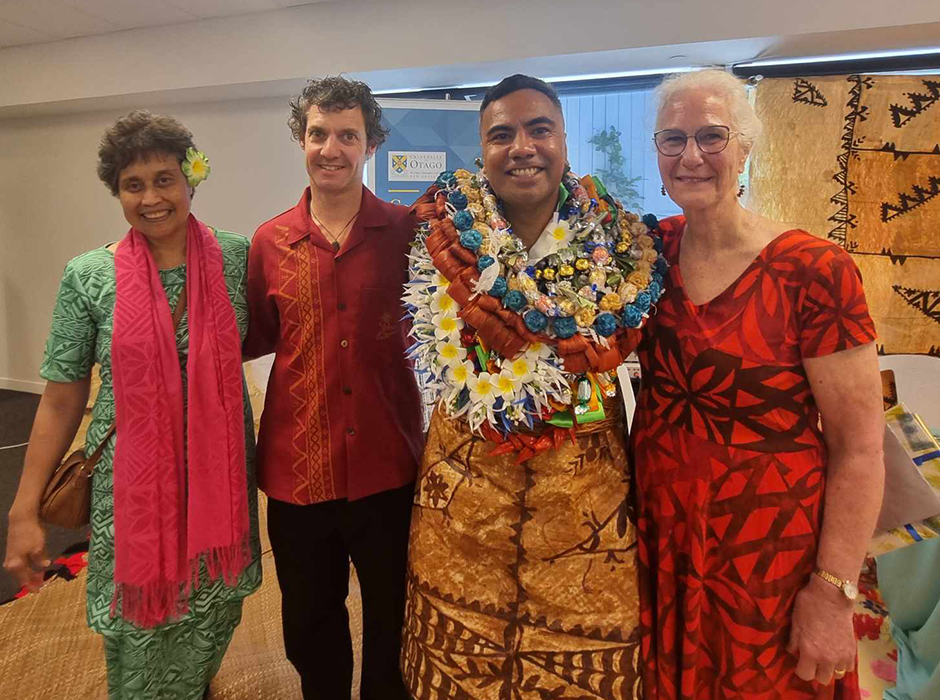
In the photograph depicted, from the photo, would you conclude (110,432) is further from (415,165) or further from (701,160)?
(415,165)

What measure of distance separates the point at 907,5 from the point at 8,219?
697cm

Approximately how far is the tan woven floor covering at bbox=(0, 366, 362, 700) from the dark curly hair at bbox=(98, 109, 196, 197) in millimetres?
1778

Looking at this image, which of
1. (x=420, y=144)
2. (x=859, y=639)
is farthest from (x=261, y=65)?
(x=859, y=639)

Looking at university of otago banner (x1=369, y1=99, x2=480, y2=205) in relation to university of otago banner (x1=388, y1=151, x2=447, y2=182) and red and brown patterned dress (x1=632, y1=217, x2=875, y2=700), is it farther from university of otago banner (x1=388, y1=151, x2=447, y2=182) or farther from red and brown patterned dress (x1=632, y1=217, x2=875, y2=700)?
red and brown patterned dress (x1=632, y1=217, x2=875, y2=700)

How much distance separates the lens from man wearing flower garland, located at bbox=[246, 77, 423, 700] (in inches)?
57.9

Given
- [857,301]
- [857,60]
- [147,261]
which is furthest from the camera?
[857,60]

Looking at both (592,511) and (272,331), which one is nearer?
(592,511)

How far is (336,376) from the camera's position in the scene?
1.47 metres

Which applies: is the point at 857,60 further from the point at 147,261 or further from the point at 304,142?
the point at 147,261

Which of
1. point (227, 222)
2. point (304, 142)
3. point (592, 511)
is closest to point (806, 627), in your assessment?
point (592, 511)

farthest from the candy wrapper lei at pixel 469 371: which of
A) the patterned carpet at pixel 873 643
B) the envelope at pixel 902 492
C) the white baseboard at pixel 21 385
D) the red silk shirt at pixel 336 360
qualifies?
the white baseboard at pixel 21 385

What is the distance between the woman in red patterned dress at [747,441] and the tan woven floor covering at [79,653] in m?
1.42

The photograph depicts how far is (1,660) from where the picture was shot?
2240mm

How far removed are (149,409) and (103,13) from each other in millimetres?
3597
